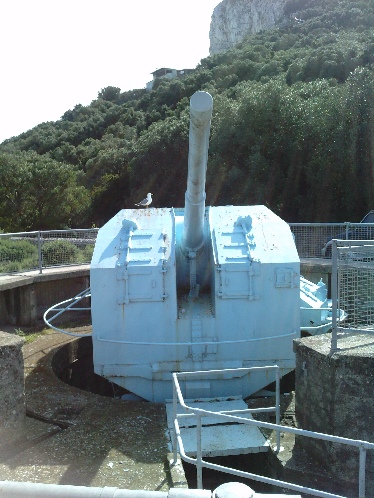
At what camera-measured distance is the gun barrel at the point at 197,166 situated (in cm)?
473

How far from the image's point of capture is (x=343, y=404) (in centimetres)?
423

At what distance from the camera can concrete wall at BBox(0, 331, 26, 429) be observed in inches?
→ 182

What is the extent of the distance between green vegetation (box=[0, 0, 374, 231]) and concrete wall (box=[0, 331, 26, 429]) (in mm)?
13786

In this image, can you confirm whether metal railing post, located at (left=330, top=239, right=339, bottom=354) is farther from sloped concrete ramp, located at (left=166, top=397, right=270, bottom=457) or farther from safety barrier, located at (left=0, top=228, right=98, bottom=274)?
safety barrier, located at (left=0, top=228, right=98, bottom=274)

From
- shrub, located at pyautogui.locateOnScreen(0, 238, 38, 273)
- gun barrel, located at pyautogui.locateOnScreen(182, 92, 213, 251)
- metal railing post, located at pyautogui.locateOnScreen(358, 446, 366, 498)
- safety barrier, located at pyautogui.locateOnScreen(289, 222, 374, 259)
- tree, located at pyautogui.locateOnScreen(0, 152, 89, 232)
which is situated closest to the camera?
metal railing post, located at pyautogui.locateOnScreen(358, 446, 366, 498)

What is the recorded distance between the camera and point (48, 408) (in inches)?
222

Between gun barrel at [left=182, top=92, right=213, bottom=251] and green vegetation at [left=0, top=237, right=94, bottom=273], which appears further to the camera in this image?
green vegetation at [left=0, top=237, right=94, bottom=273]

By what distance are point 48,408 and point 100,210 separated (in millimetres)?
24997

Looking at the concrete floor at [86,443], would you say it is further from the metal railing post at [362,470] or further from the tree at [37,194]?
the tree at [37,194]

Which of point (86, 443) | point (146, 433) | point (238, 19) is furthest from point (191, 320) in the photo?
point (238, 19)

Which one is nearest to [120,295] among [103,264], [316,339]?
[103,264]

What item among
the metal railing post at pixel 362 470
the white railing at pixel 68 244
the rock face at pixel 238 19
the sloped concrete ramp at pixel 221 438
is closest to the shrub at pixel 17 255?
the white railing at pixel 68 244

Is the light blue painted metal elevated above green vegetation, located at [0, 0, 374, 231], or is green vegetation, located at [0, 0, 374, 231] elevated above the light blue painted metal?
green vegetation, located at [0, 0, 374, 231]

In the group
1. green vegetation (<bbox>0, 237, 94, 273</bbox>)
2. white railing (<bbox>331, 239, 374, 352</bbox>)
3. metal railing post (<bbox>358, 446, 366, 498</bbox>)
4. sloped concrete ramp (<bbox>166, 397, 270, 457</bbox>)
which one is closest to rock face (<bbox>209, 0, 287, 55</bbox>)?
green vegetation (<bbox>0, 237, 94, 273</bbox>)
